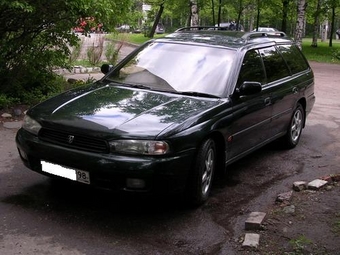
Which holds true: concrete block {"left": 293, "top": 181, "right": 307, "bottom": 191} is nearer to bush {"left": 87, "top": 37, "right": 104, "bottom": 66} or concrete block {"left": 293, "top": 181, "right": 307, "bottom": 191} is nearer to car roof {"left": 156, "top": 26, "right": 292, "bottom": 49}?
car roof {"left": 156, "top": 26, "right": 292, "bottom": 49}

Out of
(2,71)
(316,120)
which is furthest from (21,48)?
(316,120)

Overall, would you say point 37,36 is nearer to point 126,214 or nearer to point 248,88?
point 248,88

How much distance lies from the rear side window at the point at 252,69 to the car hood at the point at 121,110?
28.6 inches

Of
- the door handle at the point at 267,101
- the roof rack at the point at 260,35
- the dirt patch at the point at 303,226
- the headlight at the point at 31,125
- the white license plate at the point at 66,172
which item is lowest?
the dirt patch at the point at 303,226

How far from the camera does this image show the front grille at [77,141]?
409 cm

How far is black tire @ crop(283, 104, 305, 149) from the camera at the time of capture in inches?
279

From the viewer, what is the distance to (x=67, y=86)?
10242mm

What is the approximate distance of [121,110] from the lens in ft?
14.7

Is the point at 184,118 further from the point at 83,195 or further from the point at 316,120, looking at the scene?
the point at 316,120

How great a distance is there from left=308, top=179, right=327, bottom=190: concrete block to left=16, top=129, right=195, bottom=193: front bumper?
1.73 m

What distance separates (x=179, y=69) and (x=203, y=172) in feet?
4.56

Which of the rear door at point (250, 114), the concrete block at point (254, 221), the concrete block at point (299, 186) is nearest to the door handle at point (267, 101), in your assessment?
the rear door at point (250, 114)

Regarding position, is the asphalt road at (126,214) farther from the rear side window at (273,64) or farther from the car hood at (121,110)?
the rear side window at (273,64)

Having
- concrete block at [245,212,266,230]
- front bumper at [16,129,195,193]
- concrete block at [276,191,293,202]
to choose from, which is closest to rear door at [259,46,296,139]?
concrete block at [276,191,293,202]
